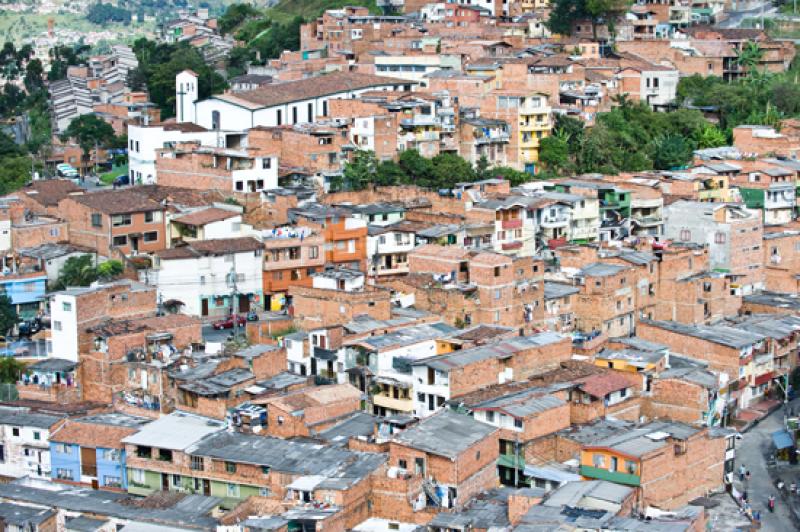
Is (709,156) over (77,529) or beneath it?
over

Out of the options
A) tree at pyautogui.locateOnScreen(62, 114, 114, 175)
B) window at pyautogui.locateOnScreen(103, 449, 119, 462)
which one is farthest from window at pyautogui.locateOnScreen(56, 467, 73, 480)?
tree at pyautogui.locateOnScreen(62, 114, 114, 175)

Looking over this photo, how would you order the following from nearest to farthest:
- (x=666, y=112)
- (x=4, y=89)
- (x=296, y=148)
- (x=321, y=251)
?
(x=321, y=251) < (x=296, y=148) < (x=666, y=112) < (x=4, y=89)

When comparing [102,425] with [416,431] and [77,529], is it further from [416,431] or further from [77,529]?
[416,431]

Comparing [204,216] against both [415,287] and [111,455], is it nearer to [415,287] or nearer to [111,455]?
[415,287]

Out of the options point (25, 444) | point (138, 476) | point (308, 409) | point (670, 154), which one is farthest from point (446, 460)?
point (670, 154)

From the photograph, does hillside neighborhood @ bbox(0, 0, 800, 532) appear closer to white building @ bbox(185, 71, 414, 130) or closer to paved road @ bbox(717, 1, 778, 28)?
white building @ bbox(185, 71, 414, 130)

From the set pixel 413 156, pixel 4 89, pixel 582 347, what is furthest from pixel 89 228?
pixel 4 89

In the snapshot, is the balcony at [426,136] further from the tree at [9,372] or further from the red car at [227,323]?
the tree at [9,372]
